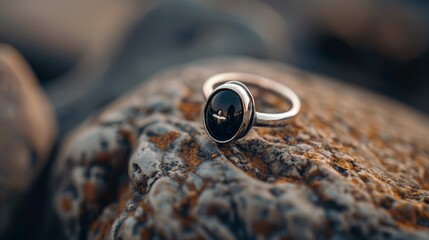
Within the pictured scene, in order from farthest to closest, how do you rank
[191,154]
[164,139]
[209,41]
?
[209,41]
[164,139]
[191,154]

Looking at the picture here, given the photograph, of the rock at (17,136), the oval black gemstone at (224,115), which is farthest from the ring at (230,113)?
the rock at (17,136)

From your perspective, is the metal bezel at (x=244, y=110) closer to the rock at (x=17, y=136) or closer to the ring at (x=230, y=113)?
the ring at (x=230, y=113)

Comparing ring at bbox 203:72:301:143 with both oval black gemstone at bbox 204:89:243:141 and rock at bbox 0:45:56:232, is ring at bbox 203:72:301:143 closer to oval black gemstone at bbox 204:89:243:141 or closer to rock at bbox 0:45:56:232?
oval black gemstone at bbox 204:89:243:141

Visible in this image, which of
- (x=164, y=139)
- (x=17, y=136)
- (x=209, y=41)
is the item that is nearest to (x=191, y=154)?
(x=164, y=139)

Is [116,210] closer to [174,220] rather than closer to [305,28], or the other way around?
[174,220]

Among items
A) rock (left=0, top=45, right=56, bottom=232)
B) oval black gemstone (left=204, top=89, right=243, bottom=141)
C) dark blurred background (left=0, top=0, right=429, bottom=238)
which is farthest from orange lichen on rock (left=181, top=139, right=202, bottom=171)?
dark blurred background (left=0, top=0, right=429, bottom=238)

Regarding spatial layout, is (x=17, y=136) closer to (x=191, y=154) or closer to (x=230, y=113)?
(x=191, y=154)
